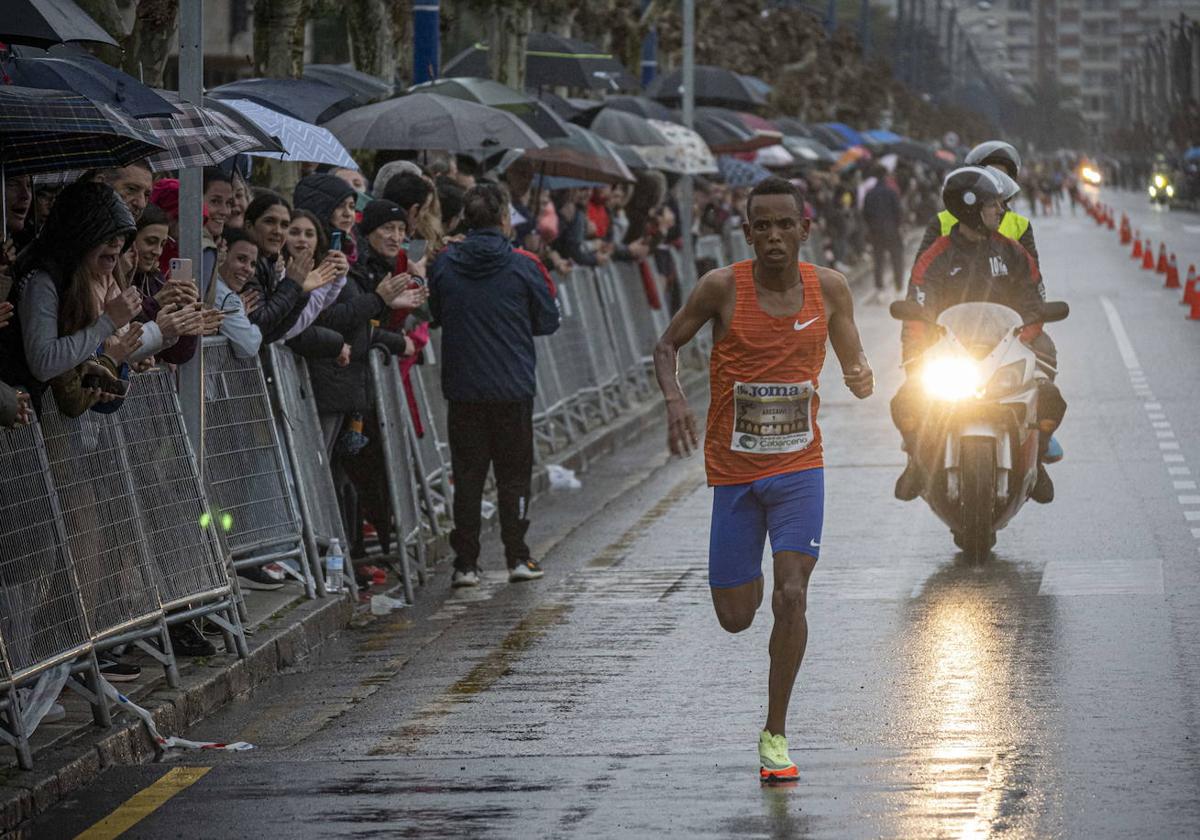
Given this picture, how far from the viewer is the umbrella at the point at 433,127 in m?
15.3

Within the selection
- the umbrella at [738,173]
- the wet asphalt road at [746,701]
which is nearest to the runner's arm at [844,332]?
the wet asphalt road at [746,701]

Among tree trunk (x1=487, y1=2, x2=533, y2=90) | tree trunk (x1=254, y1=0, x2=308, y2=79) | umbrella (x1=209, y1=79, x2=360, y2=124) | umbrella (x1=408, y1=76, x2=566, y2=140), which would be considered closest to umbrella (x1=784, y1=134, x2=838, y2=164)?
tree trunk (x1=487, y1=2, x2=533, y2=90)

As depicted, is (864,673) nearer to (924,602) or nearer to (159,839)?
(924,602)

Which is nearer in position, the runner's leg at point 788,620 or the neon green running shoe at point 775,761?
the neon green running shoe at point 775,761

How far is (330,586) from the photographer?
11.6m

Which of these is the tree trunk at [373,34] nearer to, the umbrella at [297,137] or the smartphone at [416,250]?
the umbrella at [297,137]

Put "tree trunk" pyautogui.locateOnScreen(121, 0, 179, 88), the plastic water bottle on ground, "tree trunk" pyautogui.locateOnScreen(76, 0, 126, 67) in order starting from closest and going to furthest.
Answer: the plastic water bottle on ground
"tree trunk" pyautogui.locateOnScreen(76, 0, 126, 67)
"tree trunk" pyautogui.locateOnScreen(121, 0, 179, 88)

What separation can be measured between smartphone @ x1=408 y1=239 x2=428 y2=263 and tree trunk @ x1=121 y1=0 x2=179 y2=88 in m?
2.63

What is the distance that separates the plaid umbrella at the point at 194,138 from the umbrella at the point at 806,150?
33.5 m

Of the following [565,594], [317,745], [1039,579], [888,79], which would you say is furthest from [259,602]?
[888,79]

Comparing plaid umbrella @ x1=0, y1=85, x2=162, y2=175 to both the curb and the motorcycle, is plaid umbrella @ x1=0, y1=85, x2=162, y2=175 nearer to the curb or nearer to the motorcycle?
the curb

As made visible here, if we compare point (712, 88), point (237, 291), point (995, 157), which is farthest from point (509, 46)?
point (237, 291)

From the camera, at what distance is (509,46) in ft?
80.8

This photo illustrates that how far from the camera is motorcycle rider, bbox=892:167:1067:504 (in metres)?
12.8
